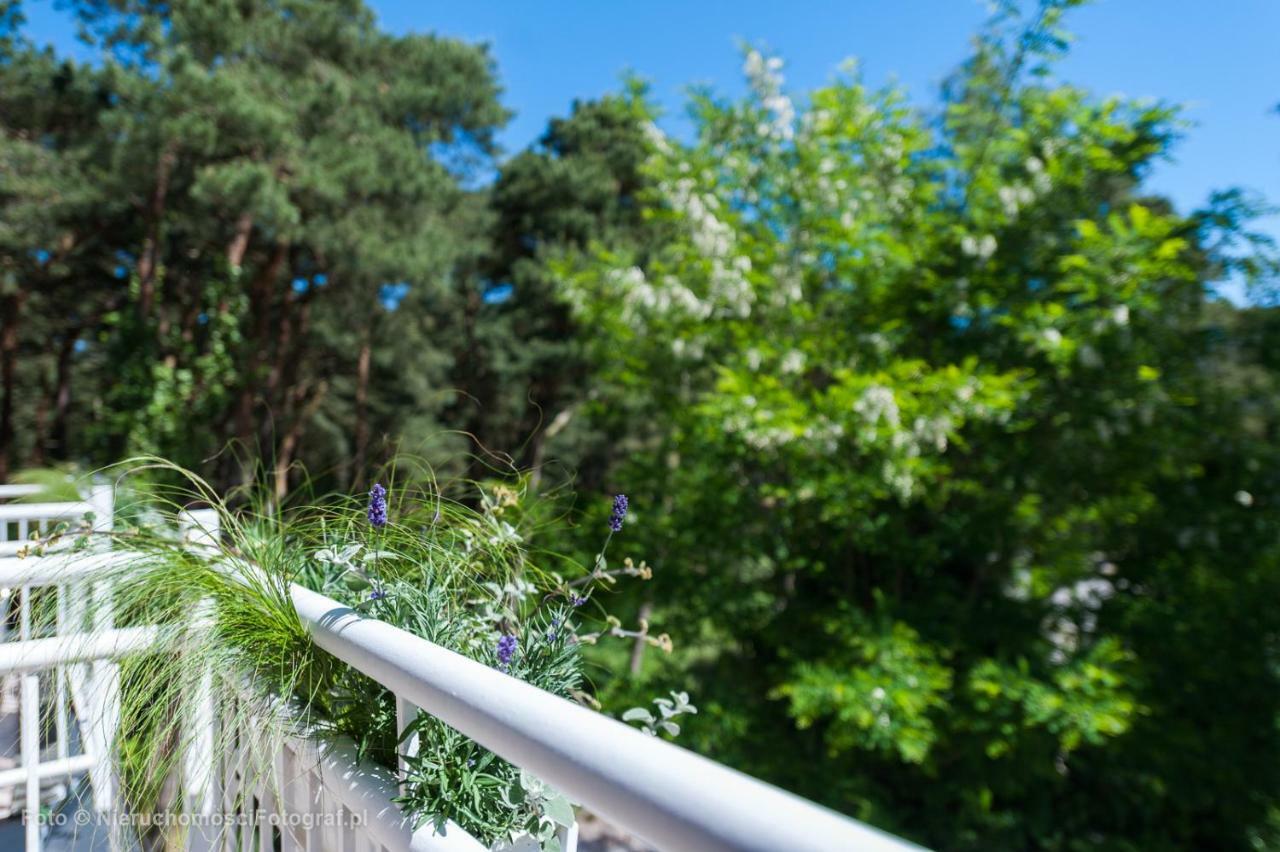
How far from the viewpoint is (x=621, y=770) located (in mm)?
512

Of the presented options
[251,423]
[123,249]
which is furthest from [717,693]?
[123,249]

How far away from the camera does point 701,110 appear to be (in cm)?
520

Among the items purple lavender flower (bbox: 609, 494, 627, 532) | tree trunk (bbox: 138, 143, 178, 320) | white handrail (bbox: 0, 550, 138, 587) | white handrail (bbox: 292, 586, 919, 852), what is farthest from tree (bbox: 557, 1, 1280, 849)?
tree trunk (bbox: 138, 143, 178, 320)

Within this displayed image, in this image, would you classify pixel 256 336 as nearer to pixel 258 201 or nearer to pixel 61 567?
pixel 258 201

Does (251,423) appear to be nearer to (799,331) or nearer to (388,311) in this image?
(388,311)

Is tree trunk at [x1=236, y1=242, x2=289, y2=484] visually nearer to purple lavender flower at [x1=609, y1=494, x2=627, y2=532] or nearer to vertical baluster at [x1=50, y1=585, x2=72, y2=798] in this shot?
vertical baluster at [x1=50, y1=585, x2=72, y2=798]

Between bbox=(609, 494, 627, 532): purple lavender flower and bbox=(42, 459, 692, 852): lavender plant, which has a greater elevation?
bbox=(609, 494, 627, 532): purple lavender flower

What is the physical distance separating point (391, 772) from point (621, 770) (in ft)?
1.95

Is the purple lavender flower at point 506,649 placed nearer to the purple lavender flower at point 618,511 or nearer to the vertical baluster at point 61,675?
the purple lavender flower at point 618,511

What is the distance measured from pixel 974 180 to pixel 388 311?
11002 millimetres

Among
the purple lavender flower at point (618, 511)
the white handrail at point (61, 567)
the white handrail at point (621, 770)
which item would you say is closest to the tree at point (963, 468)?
the purple lavender flower at point (618, 511)

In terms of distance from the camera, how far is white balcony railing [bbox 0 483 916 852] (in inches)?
17.7

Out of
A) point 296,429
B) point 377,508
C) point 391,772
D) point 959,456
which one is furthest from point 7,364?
point 391,772

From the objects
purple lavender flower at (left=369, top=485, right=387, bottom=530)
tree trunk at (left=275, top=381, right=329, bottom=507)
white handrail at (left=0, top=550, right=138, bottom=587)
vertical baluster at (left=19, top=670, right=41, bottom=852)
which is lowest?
tree trunk at (left=275, top=381, right=329, bottom=507)
